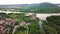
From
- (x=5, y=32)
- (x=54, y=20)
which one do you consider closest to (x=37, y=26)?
(x=54, y=20)

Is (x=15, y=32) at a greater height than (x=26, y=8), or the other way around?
(x=26, y=8)

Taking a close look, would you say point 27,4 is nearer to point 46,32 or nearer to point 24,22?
point 24,22

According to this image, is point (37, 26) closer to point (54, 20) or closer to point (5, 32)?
Result: point (54, 20)

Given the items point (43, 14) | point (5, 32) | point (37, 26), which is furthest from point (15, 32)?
point (43, 14)

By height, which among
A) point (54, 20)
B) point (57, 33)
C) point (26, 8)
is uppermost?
point (26, 8)

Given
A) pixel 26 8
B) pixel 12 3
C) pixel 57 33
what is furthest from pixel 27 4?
pixel 57 33

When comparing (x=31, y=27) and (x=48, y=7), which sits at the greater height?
(x=48, y=7)

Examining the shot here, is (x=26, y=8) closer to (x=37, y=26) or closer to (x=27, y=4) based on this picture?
(x=27, y=4)

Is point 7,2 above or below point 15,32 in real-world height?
above
